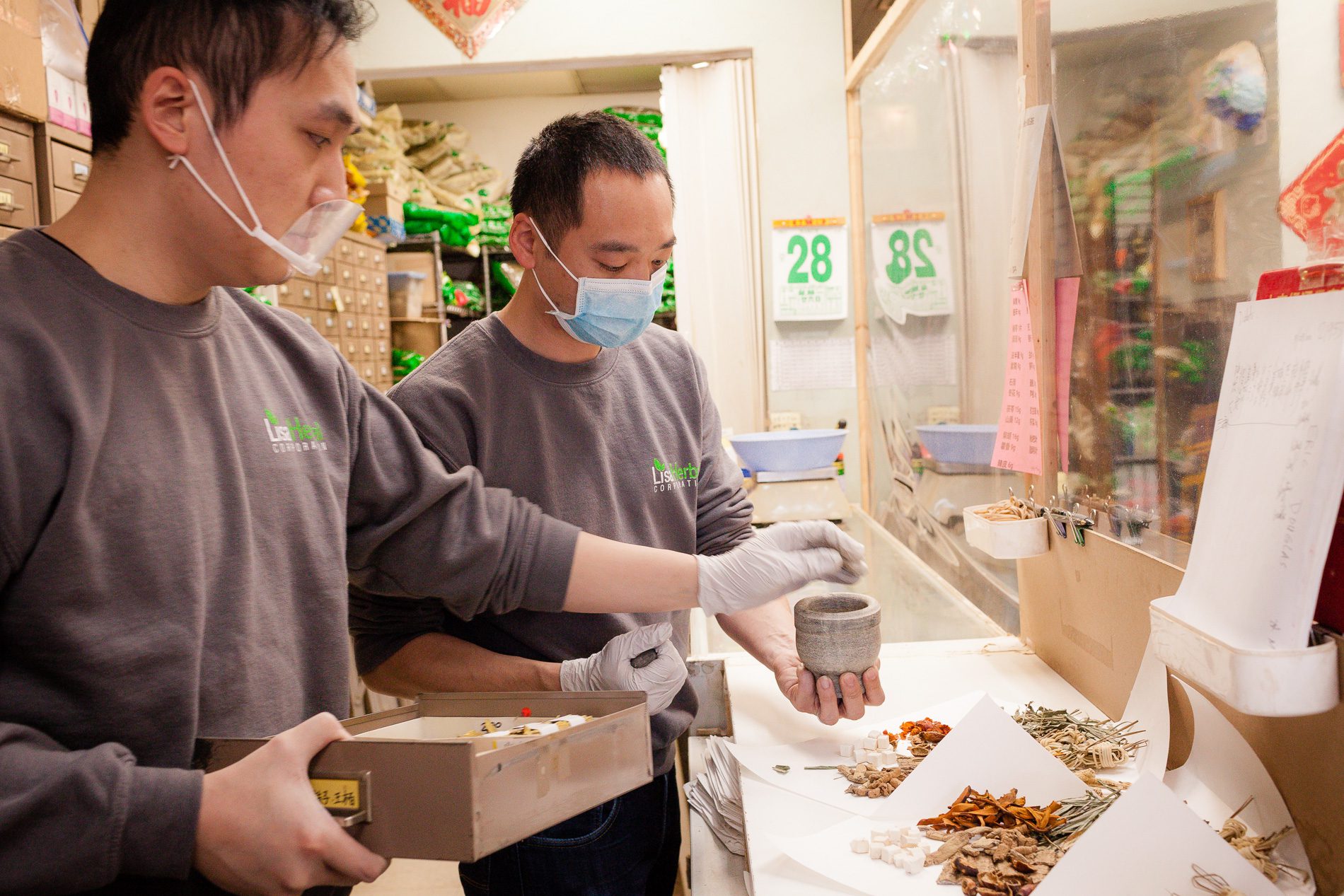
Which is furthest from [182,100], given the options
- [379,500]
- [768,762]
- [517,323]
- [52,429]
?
[768,762]

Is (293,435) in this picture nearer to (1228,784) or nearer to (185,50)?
(185,50)

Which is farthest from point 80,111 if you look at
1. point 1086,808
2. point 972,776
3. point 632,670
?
point 1086,808

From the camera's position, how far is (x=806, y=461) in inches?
125

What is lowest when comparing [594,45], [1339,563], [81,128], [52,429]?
[1339,563]

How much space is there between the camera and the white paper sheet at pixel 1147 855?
771mm

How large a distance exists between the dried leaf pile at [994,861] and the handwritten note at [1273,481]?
27 cm

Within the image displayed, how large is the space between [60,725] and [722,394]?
4010 millimetres

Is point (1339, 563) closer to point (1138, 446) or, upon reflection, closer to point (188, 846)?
point (1138, 446)

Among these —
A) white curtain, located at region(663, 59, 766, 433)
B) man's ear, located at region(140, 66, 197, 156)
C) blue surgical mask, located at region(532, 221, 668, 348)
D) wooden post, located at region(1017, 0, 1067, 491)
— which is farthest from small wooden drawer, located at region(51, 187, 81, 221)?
white curtain, located at region(663, 59, 766, 433)

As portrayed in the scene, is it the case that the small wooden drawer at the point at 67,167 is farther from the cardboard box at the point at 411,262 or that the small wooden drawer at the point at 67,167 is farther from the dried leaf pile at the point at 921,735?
the cardboard box at the point at 411,262

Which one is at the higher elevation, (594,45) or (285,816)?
(594,45)

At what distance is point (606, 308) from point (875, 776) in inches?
28.4

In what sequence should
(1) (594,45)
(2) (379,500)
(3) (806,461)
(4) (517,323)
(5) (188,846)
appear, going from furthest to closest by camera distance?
(1) (594,45)
(3) (806,461)
(4) (517,323)
(2) (379,500)
(5) (188,846)

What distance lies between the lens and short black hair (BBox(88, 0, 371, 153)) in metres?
0.82
